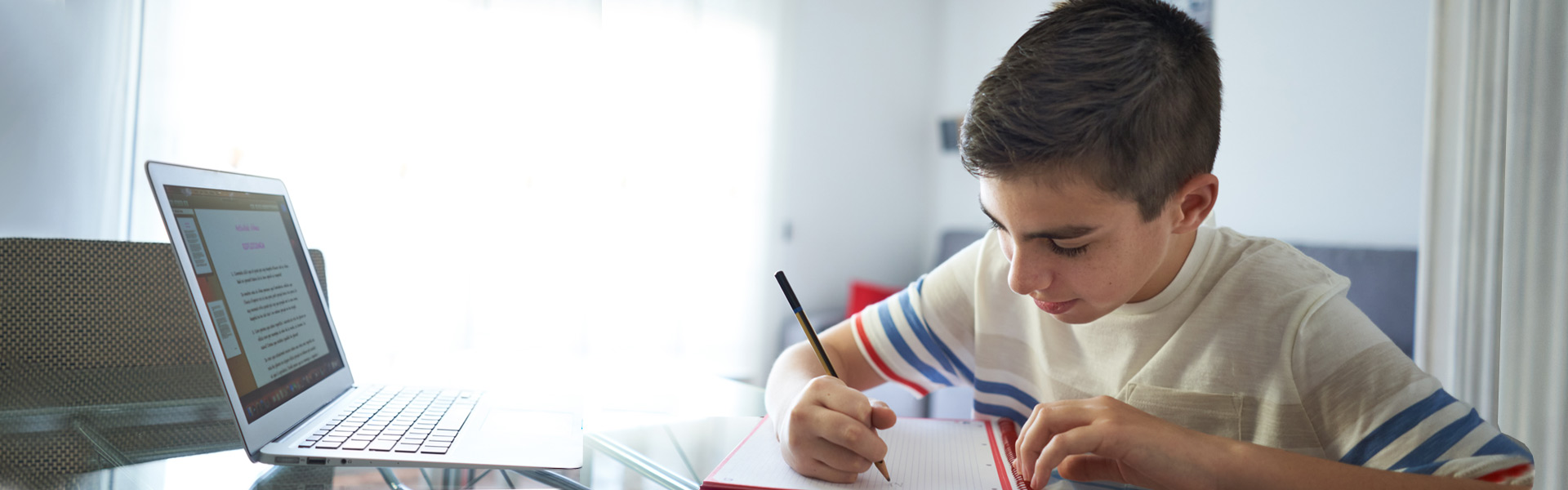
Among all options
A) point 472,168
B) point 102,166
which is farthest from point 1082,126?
point 102,166

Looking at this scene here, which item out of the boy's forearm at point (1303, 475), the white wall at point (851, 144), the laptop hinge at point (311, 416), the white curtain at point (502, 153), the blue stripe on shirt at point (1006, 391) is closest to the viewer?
the boy's forearm at point (1303, 475)

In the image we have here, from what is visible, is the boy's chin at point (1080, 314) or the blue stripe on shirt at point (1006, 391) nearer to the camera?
the boy's chin at point (1080, 314)

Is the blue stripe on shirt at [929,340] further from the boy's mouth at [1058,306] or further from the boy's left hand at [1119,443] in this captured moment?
the boy's left hand at [1119,443]

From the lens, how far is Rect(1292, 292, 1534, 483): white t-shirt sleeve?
554 mm

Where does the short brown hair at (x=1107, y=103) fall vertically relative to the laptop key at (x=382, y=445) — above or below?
above

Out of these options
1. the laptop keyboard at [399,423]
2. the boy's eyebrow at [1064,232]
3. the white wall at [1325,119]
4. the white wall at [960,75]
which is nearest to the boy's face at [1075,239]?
the boy's eyebrow at [1064,232]

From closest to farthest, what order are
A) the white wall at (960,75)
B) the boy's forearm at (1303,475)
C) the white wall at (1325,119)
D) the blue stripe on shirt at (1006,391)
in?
1. the boy's forearm at (1303,475)
2. the blue stripe on shirt at (1006,391)
3. the white wall at (1325,119)
4. the white wall at (960,75)

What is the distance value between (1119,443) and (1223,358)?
0.72ft

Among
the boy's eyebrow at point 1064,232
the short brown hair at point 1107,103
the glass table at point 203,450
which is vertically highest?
the short brown hair at point 1107,103

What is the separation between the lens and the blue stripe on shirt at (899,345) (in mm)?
952

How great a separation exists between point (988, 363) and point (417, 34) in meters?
2.27

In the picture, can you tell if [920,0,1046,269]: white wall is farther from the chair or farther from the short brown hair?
the chair

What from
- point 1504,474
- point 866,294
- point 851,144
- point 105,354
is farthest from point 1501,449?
point 851,144

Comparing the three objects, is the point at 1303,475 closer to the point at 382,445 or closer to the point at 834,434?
the point at 834,434
